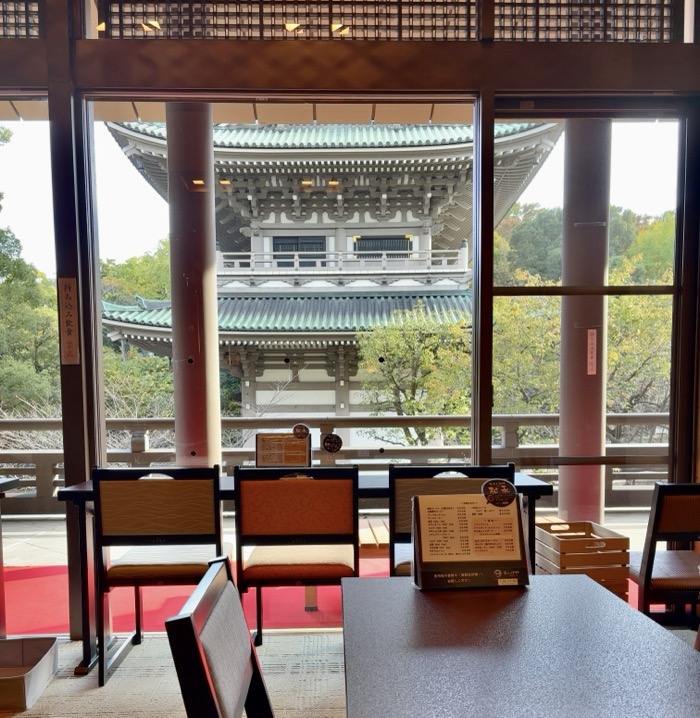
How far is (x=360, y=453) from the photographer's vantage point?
378 cm

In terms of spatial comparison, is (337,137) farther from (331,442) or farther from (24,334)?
(331,442)

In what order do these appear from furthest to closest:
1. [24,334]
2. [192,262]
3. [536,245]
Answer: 1. [192,262]
2. [24,334]
3. [536,245]

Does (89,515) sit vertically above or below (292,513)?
below

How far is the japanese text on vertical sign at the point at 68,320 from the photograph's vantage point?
7.73 ft

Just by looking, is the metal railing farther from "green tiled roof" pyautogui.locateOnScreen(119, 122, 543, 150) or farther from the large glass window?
"green tiled roof" pyautogui.locateOnScreen(119, 122, 543, 150)

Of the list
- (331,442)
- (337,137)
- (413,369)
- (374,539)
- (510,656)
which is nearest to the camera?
(510,656)

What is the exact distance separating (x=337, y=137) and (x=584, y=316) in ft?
11.2

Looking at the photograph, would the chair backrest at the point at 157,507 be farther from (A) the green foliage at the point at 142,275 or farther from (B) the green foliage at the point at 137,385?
(A) the green foliage at the point at 142,275

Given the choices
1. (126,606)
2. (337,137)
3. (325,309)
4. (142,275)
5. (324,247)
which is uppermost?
(337,137)

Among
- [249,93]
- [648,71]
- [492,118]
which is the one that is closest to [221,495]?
[249,93]

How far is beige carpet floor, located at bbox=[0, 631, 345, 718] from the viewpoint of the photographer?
6.11 ft

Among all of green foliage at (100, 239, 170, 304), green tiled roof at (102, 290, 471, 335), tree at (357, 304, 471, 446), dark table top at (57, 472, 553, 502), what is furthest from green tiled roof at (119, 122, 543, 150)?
dark table top at (57, 472, 553, 502)

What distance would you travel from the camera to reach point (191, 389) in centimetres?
326

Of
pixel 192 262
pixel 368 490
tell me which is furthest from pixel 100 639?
pixel 192 262
